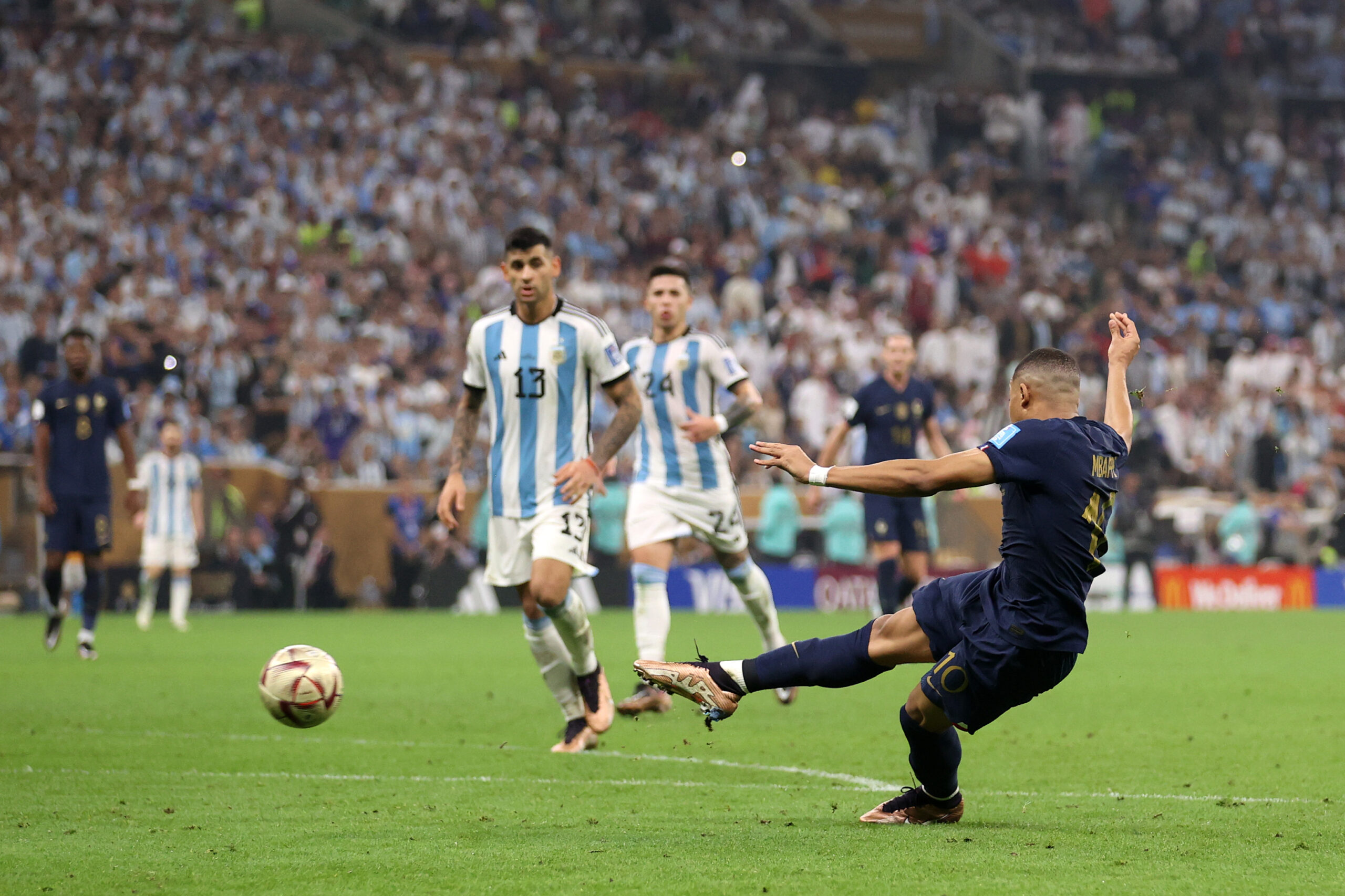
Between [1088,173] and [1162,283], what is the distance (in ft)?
14.8

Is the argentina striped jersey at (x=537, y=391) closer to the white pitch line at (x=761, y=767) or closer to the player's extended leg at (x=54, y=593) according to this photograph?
the white pitch line at (x=761, y=767)

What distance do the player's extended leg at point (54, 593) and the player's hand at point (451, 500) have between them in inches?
268

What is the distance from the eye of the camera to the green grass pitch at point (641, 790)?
5234mm

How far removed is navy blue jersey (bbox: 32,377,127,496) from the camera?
14.1 meters

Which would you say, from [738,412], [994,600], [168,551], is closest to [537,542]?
[738,412]

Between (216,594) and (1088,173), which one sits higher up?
(1088,173)

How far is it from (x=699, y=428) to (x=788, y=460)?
13.8 ft

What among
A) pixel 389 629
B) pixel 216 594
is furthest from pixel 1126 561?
pixel 216 594

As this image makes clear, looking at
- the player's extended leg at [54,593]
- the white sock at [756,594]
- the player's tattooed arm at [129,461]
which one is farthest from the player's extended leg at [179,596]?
the white sock at [756,594]

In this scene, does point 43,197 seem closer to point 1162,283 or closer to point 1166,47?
point 1162,283

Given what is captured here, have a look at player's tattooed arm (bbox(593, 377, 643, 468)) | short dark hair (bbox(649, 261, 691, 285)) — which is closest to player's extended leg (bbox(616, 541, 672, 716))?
short dark hair (bbox(649, 261, 691, 285))

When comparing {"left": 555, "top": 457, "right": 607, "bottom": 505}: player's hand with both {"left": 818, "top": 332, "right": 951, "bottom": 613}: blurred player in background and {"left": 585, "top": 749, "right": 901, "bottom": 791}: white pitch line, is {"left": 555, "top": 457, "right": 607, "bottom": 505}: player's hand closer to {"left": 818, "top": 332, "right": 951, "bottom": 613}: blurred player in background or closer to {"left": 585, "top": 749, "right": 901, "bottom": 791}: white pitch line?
{"left": 585, "top": 749, "right": 901, "bottom": 791}: white pitch line

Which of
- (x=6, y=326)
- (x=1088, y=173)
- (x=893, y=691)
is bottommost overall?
(x=893, y=691)

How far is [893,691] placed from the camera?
11.6 metres
